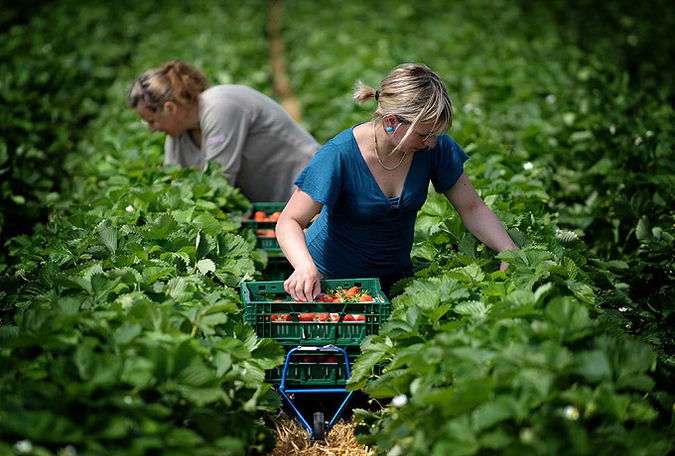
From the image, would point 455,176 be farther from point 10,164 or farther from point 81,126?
point 81,126

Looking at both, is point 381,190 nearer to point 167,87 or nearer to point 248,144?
point 248,144

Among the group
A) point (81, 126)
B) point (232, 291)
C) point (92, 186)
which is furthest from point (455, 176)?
point (81, 126)

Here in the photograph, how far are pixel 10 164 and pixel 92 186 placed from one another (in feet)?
4.51

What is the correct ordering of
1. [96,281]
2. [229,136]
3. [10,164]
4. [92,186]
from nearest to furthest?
1. [96,281]
2. [229,136]
3. [92,186]
4. [10,164]

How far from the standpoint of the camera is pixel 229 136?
498 cm

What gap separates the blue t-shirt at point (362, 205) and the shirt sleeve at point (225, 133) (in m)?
1.30

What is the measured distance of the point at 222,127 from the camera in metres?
4.95

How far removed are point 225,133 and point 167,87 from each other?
18.7 inches

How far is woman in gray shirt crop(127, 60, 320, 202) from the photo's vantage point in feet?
16.3

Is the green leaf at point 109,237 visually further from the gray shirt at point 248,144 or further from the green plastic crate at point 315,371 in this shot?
the gray shirt at point 248,144

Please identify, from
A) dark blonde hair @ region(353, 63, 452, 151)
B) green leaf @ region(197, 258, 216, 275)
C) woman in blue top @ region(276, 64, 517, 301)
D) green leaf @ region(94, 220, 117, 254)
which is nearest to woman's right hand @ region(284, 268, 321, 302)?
woman in blue top @ region(276, 64, 517, 301)

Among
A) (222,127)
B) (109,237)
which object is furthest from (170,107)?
(109,237)

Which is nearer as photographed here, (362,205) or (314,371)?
(314,371)

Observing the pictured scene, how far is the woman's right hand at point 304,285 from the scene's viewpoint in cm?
321
